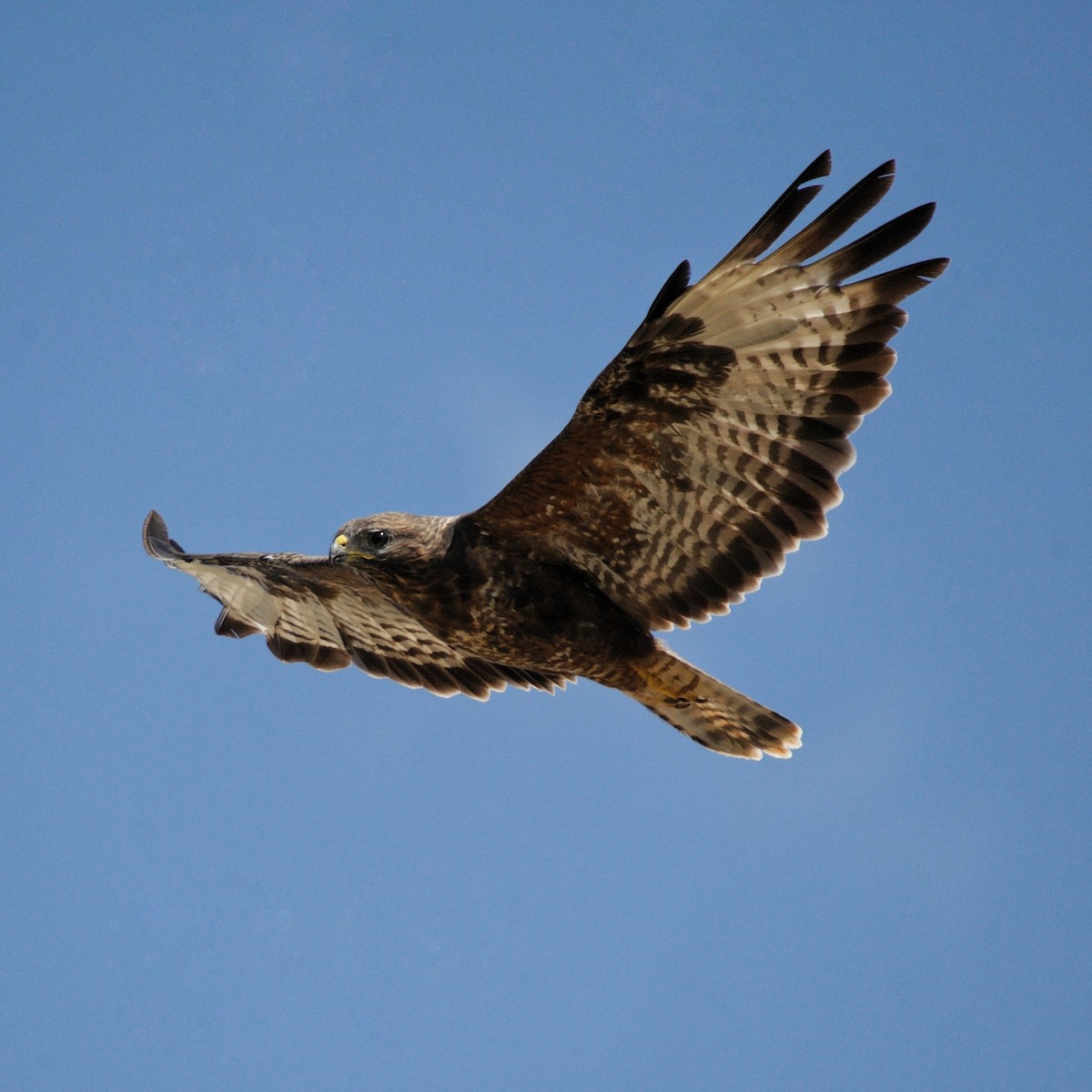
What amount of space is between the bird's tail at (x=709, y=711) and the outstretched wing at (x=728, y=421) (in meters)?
0.39

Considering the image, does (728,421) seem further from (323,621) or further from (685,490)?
(323,621)

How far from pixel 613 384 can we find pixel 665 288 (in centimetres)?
61

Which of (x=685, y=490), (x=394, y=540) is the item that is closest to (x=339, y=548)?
(x=394, y=540)

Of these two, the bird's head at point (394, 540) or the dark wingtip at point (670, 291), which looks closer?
the dark wingtip at point (670, 291)

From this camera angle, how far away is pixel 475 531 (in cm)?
773

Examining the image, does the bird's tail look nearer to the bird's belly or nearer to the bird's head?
the bird's belly

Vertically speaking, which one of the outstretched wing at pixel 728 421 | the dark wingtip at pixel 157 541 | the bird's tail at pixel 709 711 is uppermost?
the outstretched wing at pixel 728 421

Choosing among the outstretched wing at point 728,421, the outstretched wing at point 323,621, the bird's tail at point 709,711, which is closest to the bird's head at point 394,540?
the outstretched wing at point 728,421

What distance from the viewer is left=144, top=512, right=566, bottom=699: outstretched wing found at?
29.9 ft

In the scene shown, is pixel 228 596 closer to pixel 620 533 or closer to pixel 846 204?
pixel 620 533

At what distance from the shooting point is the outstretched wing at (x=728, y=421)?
22.4 feet

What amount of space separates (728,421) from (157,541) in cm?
436

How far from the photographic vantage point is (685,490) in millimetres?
7469

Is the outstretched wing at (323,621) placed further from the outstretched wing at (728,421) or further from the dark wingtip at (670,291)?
the dark wingtip at (670,291)
